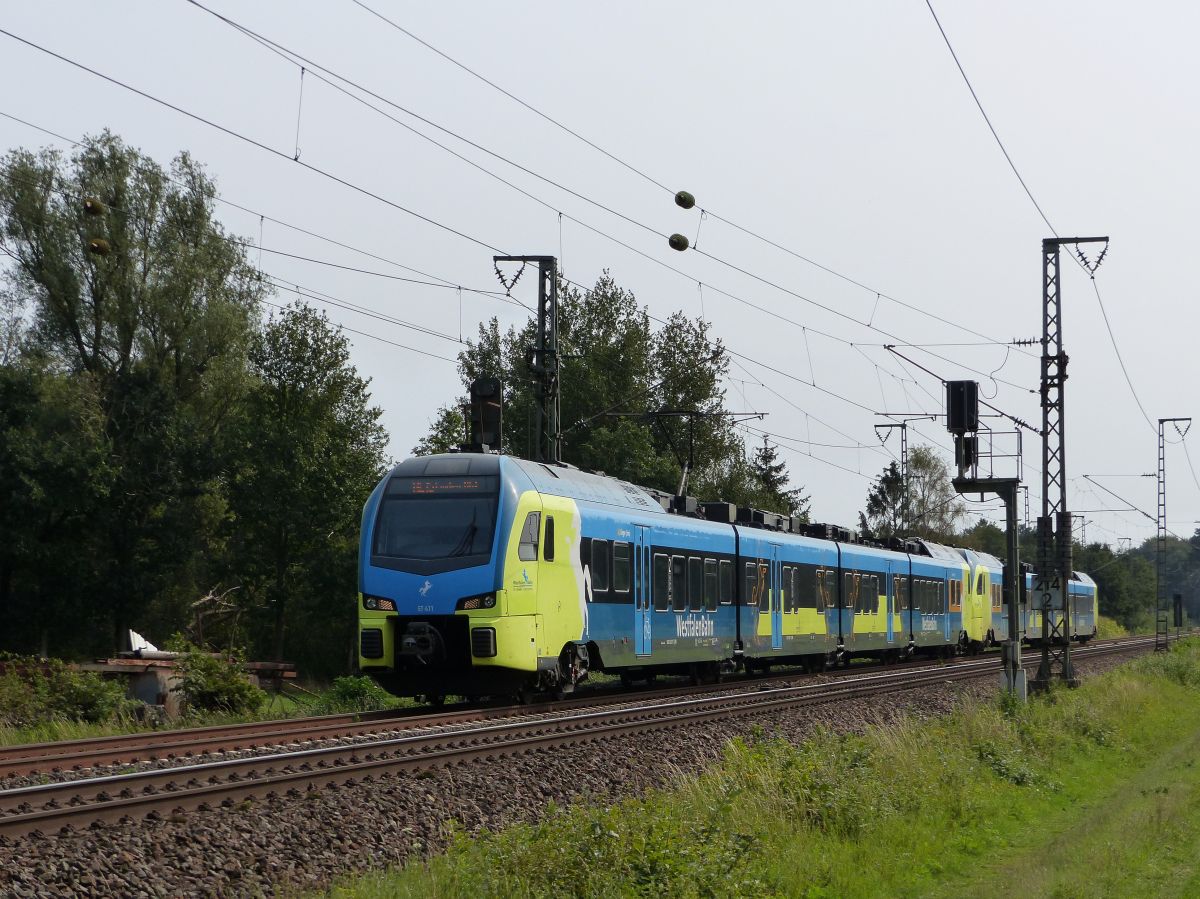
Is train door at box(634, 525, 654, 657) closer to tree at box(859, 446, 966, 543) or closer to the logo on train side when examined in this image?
the logo on train side

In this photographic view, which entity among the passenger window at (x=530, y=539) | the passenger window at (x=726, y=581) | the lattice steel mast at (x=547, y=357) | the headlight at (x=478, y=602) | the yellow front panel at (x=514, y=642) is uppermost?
the lattice steel mast at (x=547, y=357)

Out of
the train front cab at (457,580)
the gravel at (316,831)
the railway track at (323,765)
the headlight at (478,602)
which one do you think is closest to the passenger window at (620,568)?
the railway track at (323,765)

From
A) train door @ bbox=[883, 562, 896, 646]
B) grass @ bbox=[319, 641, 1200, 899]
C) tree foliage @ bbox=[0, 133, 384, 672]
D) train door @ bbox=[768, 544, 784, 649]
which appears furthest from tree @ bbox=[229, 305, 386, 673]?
grass @ bbox=[319, 641, 1200, 899]

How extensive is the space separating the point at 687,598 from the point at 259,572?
80.6ft

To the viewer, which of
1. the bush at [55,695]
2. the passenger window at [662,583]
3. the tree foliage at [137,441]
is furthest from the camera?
the tree foliage at [137,441]

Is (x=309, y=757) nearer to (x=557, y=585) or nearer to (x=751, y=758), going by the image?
(x=751, y=758)

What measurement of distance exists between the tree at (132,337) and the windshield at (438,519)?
25.9 meters

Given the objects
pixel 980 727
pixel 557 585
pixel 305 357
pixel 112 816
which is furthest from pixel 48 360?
pixel 112 816

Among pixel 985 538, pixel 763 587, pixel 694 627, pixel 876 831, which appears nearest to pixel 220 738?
pixel 876 831

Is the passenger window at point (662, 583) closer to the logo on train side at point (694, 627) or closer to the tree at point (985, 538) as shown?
the logo on train side at point (694, 627)

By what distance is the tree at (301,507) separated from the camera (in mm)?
44812

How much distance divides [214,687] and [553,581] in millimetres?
4913

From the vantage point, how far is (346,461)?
149ft

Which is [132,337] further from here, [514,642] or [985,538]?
[985,538]
